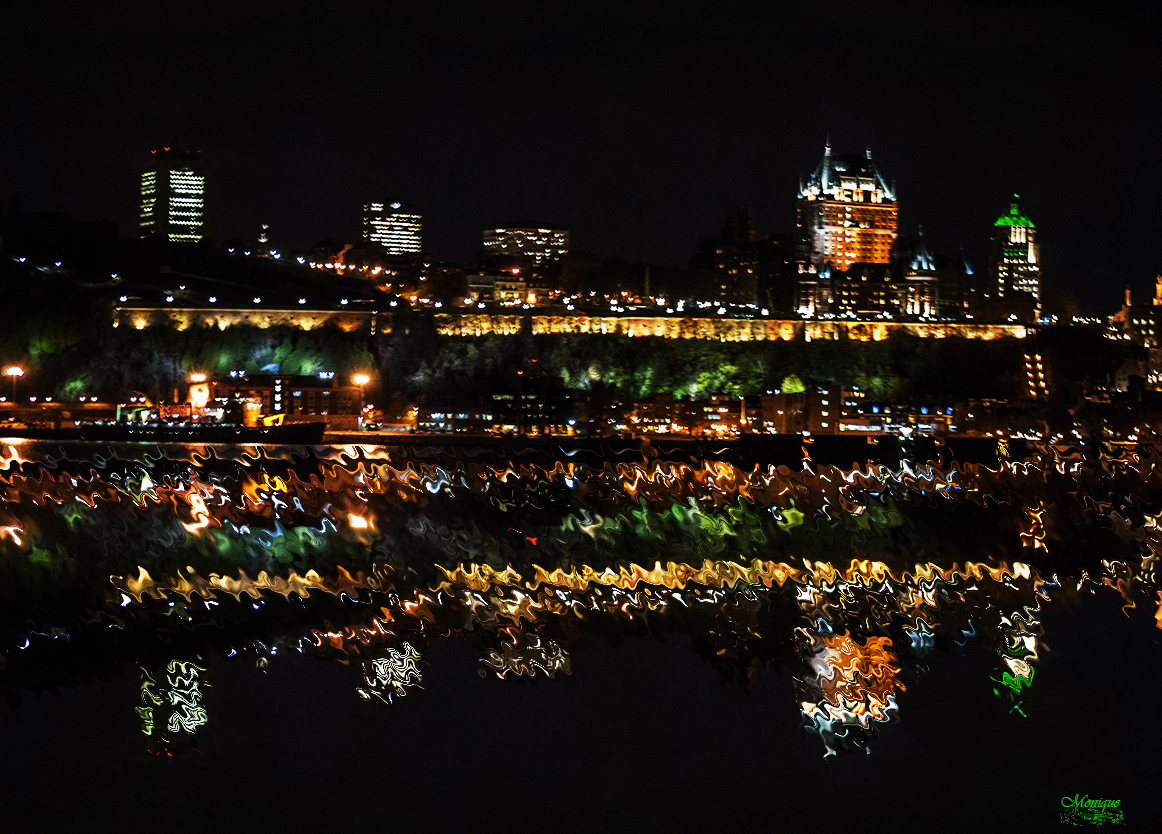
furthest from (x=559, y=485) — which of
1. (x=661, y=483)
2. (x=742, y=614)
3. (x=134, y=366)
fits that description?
(x=134, y=366)

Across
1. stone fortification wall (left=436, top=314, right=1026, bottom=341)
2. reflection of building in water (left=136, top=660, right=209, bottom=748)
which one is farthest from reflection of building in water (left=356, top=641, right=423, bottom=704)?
stone fortification wall (left=436, top=314, right=1026, bottom=341)

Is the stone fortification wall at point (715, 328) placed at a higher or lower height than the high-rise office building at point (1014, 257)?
lower

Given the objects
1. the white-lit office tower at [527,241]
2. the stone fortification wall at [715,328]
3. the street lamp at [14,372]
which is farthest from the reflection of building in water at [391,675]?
the white-lit office tower at [527,241]

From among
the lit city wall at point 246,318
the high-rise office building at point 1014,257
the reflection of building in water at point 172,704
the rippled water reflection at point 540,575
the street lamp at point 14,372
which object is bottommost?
the reflection of building in water at point 172,704

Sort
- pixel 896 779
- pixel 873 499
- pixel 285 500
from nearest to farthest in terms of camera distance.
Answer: pixel 896 779
pixel 285 500
pixel 873 499

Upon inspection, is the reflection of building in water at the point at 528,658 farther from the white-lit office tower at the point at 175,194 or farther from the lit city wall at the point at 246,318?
the white-lit office tower at the point at 175,194

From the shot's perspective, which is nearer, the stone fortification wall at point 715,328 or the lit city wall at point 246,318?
the lit city wall at point 246,318

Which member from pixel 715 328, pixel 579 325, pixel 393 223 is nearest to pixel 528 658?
pixel 579 325

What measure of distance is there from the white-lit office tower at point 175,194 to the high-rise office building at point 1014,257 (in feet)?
176

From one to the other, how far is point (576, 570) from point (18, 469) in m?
14.7

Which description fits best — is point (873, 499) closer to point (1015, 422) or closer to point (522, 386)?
point (1015, 422)

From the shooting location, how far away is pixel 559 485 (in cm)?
2270

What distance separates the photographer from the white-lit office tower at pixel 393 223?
9862 centimetres

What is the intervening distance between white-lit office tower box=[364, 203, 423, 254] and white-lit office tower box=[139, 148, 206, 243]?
14.9 metres
